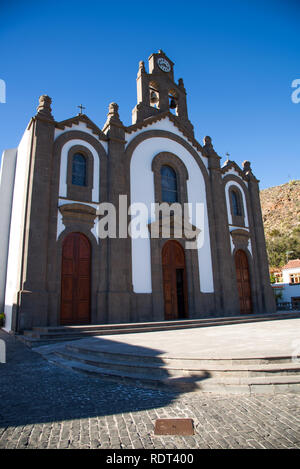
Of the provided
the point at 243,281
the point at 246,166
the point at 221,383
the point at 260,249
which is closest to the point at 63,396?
the point at 221,383

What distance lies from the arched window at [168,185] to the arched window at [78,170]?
4490 millimetres

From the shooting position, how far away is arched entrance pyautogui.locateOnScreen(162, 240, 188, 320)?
1467 centimetres

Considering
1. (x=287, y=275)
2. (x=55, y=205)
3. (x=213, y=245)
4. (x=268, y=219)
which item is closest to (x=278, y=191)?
→ (x=268, y=219)

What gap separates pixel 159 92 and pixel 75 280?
43.6 feet

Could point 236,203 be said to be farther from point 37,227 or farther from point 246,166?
point 37,227

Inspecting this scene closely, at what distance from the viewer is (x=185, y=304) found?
15328 mm

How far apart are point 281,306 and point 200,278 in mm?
9578

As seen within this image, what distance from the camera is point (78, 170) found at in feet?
45.5

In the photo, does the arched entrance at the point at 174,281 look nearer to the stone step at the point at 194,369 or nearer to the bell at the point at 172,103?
the stone step at the point at 194,369

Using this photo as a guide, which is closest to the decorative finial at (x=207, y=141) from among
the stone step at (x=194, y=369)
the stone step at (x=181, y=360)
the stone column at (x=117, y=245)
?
the stone column at (x=117, y=245)

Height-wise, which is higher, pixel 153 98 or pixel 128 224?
pixel 153 98

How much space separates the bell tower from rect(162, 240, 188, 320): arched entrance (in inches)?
307

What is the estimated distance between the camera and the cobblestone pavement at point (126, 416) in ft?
9.77
